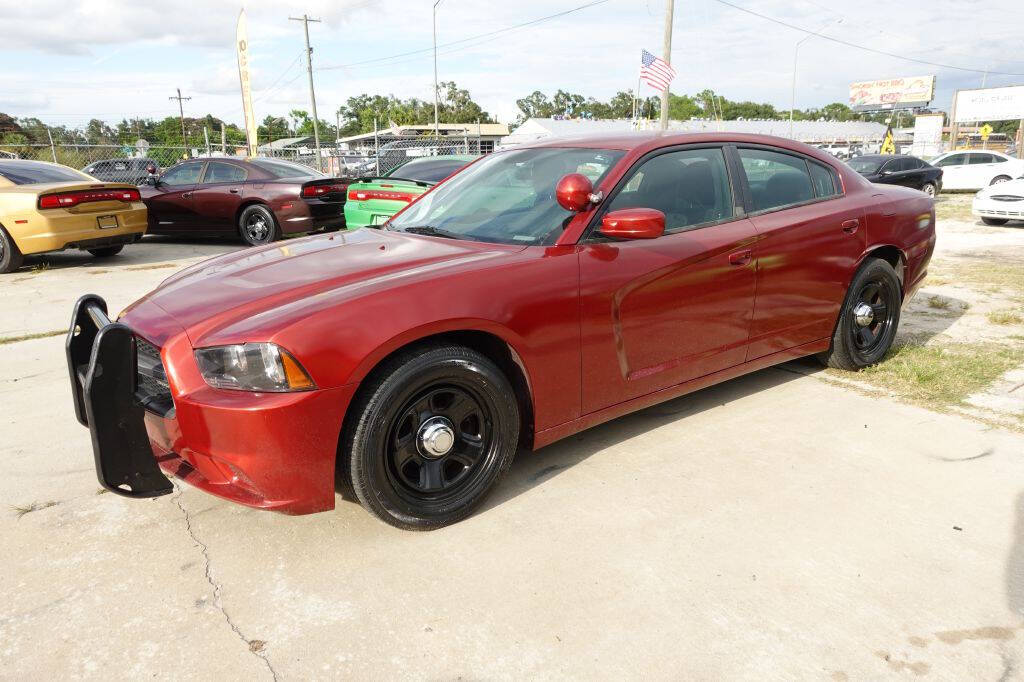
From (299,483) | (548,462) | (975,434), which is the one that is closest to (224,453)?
(299,483)

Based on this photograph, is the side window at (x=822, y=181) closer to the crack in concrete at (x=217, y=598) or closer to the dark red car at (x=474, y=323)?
the dark red car at (x=474, y=323)

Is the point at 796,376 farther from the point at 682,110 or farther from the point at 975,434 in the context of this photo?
the point at 682,110

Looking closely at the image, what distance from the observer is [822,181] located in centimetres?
429

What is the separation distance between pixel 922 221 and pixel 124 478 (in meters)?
4.82

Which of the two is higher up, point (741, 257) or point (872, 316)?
point (741, 257)

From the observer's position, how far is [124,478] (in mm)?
2498

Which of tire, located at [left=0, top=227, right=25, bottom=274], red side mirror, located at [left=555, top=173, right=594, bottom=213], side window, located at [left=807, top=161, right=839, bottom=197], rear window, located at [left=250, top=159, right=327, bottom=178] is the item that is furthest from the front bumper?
rear window, located at [left=250, top=159, right=327, bottom=178]

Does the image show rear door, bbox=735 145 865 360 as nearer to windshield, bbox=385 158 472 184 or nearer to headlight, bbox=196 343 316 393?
headlight, bbox=196 343 316 393

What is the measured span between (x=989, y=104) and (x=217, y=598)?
48.7 metres

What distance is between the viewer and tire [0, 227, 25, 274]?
8547mm

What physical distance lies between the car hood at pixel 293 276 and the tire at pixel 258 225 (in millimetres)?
7536

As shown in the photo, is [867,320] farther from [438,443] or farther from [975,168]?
[975,168]

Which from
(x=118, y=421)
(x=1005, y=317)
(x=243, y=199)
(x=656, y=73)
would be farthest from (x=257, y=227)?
(x=656, y=73)

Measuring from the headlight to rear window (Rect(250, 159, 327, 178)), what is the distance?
30.3 ft
